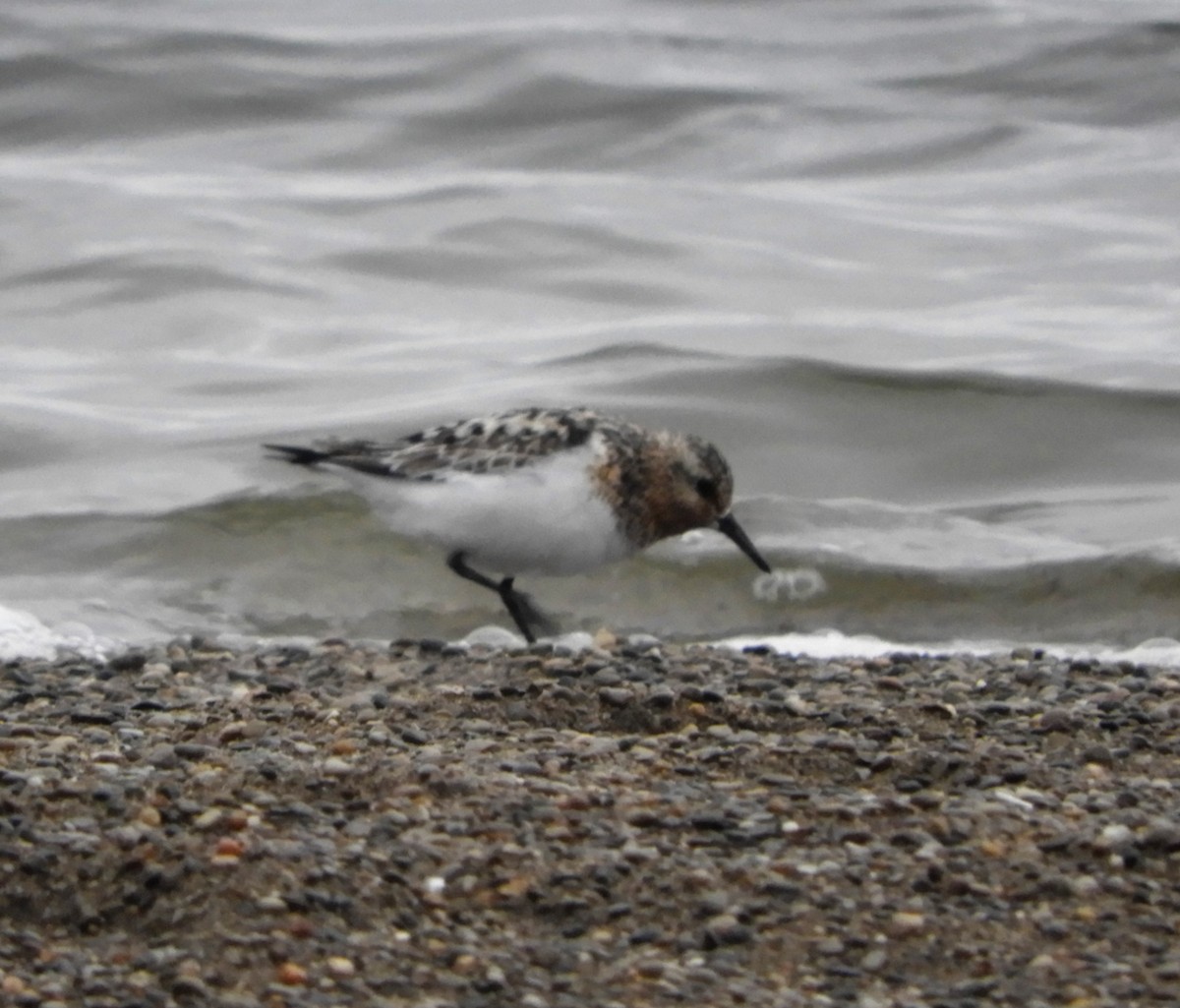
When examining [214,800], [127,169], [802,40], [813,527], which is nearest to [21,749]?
[214,800]

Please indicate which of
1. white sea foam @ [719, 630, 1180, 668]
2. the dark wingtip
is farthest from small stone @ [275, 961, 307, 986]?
white sea foam @ [719, 630, 1180, 668]

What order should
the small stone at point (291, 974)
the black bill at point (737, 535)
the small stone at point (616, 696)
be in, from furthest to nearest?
the black bill at point (737, 535), the small stone at point (616, 696), the small stone at point (291, 974)

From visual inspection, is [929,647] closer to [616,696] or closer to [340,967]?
[616,696]

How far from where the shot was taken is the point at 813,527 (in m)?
10.2

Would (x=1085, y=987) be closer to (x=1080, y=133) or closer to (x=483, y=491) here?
(x=483, y=491)

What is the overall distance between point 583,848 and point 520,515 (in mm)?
2579

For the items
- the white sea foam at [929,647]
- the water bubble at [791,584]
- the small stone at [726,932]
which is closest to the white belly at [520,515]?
the white sea foam at [929,647]

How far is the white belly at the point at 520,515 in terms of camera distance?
6.78m

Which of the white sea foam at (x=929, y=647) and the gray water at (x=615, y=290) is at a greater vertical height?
the gray water at (x=615, y=290)

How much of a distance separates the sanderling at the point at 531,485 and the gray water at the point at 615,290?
1.98 meters

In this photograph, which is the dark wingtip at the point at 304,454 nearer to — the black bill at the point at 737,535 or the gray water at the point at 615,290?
the black bill at the point at 737,535

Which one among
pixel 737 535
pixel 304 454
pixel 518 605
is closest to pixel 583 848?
pixel 304 454

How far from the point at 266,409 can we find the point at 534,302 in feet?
8.11

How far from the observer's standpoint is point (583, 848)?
4281 millimetres
